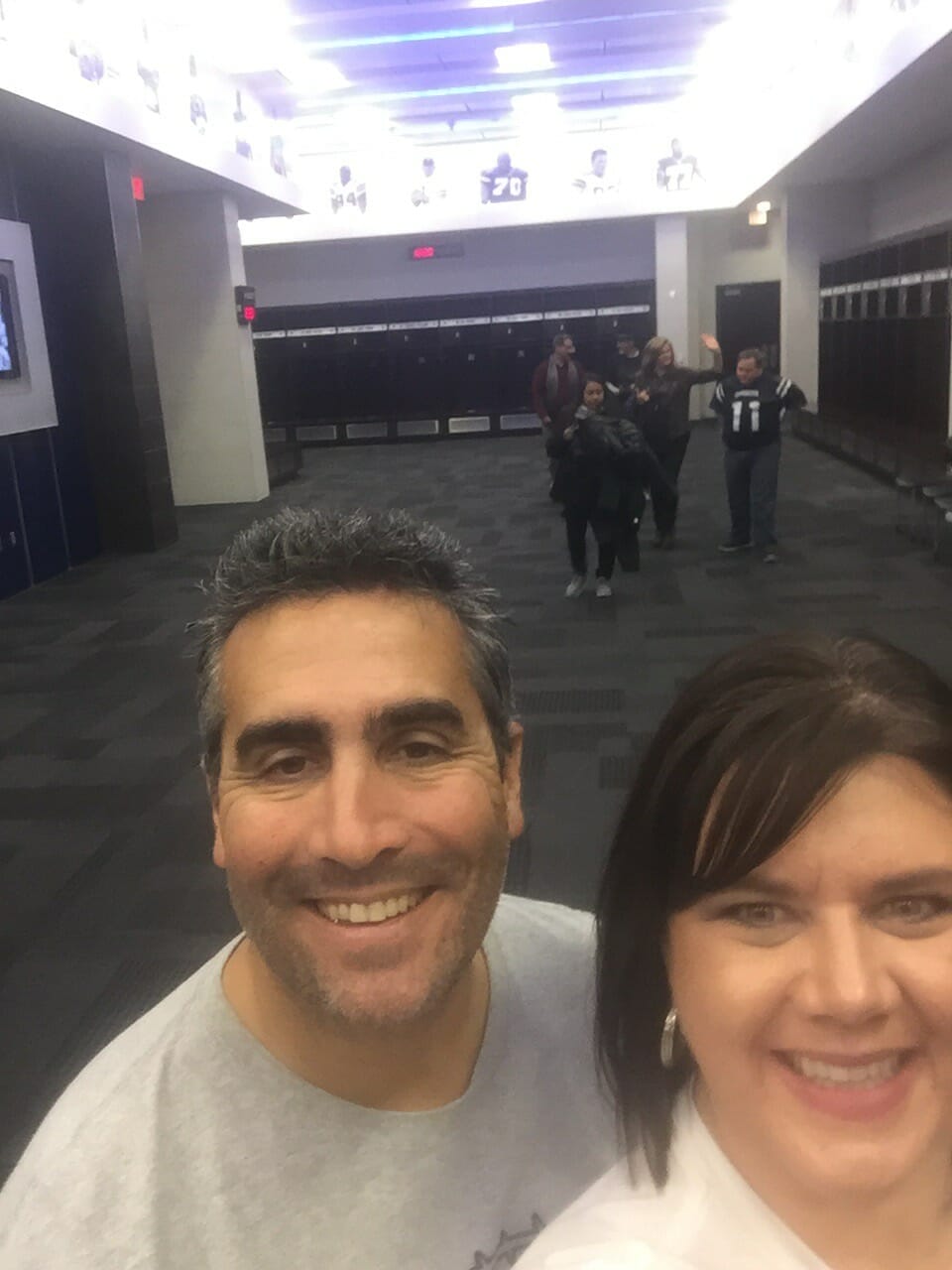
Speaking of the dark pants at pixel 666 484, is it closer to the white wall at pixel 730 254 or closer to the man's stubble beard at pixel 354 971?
the man's stubble beard at pixel 354 971

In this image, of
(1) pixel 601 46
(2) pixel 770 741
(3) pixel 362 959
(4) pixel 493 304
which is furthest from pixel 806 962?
(4) pixel 493 304

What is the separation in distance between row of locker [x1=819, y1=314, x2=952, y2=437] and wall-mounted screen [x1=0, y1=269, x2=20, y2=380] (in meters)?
7.69

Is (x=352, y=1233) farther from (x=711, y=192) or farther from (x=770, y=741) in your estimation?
(x=711, y=192)

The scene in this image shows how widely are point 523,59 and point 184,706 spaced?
7199 millimetres

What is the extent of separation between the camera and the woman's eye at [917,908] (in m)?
0.79

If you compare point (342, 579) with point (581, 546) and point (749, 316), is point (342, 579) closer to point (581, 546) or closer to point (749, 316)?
point (581, 546)

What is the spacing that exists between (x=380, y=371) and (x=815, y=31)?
9.60 m

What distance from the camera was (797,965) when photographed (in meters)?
0.79

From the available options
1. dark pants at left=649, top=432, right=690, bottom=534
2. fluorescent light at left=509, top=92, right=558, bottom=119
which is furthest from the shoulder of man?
fluorescent light at left=509, top=92, right=558, bottom=119

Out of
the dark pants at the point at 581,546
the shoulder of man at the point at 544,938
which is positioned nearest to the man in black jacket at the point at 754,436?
the dark pants at the point at 581,546

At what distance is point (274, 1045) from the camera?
1.06 meters

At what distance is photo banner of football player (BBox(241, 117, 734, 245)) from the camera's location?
1455cm

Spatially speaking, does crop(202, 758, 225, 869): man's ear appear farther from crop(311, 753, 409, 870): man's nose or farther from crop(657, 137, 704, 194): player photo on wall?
crop(657, 137, 704, 194): player photo on wall

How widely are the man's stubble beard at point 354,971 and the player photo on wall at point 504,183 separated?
15.2 meters
